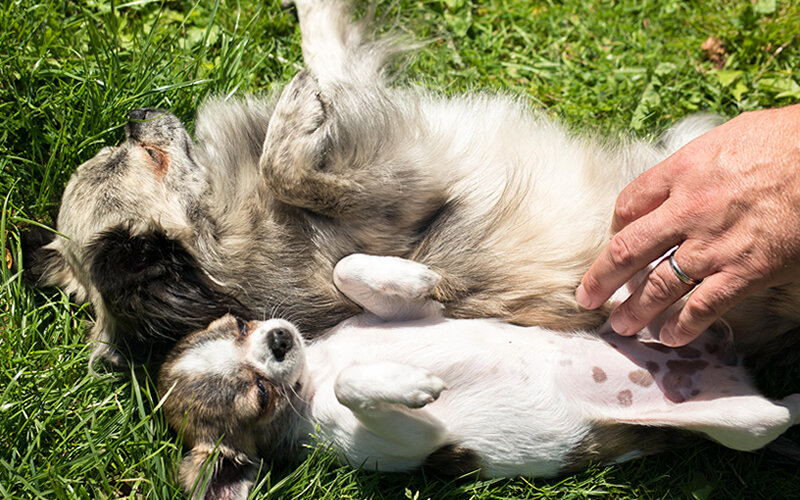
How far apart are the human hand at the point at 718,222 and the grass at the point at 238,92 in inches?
46.2

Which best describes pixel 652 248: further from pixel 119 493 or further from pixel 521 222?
pixel 119 493

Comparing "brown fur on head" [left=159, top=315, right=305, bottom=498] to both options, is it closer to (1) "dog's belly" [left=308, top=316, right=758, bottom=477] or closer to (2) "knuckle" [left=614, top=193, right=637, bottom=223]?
(1) "dog's belly" [left=308, top=316, right=758, bottom=477]

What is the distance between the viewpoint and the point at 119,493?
3.25 metres

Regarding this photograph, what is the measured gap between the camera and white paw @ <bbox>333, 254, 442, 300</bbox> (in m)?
2.98

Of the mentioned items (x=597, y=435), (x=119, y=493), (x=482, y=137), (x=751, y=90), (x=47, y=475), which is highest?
(x=751, y=90)

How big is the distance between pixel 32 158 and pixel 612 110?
11.6 ft

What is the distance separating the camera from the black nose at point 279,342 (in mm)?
3020

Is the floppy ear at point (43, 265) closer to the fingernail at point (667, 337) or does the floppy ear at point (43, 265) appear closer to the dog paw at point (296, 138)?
the dog paw at point (296, 138)

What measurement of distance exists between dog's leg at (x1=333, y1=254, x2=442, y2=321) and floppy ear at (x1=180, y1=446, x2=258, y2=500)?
951 millimetres

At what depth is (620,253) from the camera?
272cm

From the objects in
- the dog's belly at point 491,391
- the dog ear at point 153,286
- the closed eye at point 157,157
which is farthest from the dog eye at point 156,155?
the dog's belly at point 491,391

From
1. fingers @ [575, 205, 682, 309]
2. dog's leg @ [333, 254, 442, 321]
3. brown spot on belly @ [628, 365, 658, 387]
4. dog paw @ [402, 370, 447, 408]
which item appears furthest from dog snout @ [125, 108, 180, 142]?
brown spot on belly @ [628, 365, 658, 387]

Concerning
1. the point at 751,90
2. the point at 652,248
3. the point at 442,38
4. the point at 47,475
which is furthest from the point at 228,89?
the point at 751,90

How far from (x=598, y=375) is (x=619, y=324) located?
0.89 ft
